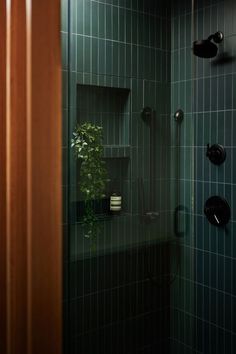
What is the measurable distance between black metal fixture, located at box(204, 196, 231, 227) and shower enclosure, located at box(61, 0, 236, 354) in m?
0.21

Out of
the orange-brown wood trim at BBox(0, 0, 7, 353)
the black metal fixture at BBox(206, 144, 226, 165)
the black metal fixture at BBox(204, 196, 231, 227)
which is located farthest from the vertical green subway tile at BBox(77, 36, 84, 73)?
the black metal fixture at BBox(204, 196, 231, 227)

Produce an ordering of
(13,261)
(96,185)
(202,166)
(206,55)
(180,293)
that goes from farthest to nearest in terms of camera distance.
A: (202,166)
(206,55)
(180,293)
(96,185)
(13,261)

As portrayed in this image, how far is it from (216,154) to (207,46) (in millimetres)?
447

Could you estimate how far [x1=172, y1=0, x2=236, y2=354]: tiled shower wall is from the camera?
1.64 metres

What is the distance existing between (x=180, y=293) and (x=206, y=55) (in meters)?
0.95

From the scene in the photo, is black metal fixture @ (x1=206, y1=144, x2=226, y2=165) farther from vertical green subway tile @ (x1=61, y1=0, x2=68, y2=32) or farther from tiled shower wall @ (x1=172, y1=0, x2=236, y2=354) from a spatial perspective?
vertical green subway tile @ (x1=61, y1=0, x2=68, y2=32)

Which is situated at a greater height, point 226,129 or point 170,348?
point 226,129

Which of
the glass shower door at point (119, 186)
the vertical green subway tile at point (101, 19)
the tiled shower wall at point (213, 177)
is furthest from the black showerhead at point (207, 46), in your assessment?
the vertical green subway tile at point (101, 19)

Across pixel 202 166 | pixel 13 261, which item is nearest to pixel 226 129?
pixel 202 166

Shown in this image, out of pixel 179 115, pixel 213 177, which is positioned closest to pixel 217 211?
pixel 213 177

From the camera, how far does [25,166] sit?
3.79 ft

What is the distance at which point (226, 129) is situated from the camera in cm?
167

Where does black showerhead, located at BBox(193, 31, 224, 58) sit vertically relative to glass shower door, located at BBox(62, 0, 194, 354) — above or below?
above

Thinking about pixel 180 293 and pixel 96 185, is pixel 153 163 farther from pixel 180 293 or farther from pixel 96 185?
pixel 180 293
